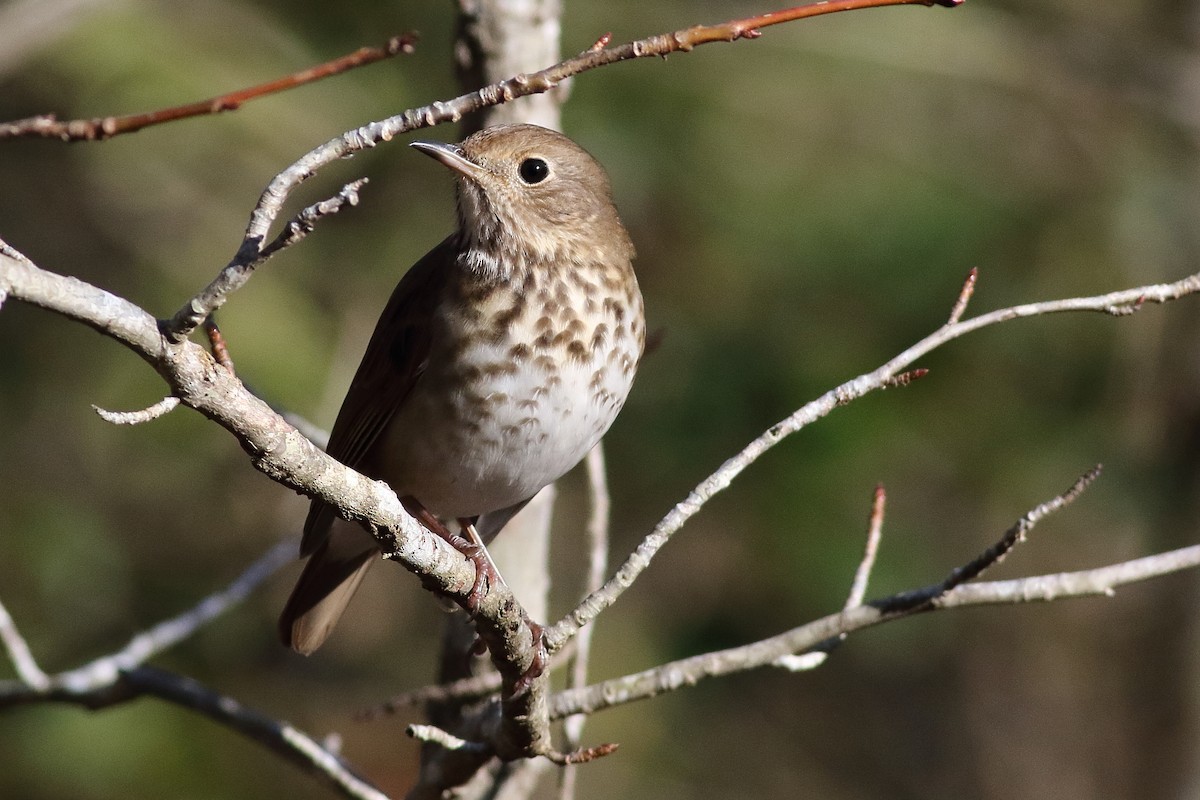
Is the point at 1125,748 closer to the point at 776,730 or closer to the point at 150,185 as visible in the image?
the point at 776,730

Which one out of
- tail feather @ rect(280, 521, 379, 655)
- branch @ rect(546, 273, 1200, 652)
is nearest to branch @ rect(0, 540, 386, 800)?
tail feather @ rect(280, 521, 379, 655)

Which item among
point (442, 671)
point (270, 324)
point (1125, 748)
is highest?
A: point (270, 324)

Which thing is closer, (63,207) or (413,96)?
(413,96)

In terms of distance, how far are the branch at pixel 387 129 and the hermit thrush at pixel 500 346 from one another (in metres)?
1.34

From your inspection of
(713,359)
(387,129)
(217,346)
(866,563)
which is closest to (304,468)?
(217,346)

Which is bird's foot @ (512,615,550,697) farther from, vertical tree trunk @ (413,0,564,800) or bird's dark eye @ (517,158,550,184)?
bird's dark eye @ (517,158,550,184)

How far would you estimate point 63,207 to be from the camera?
6840mm

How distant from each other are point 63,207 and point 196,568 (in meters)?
1.92

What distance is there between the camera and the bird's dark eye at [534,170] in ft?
12.3

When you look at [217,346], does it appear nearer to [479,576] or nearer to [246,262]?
[246,262]

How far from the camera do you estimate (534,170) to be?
3.78 meters

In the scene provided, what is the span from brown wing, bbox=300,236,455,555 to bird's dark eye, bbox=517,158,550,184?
26 centimetres

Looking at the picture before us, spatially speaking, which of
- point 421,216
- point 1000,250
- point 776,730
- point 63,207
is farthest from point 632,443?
point 63,207

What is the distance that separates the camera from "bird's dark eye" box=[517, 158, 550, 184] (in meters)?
3.76
